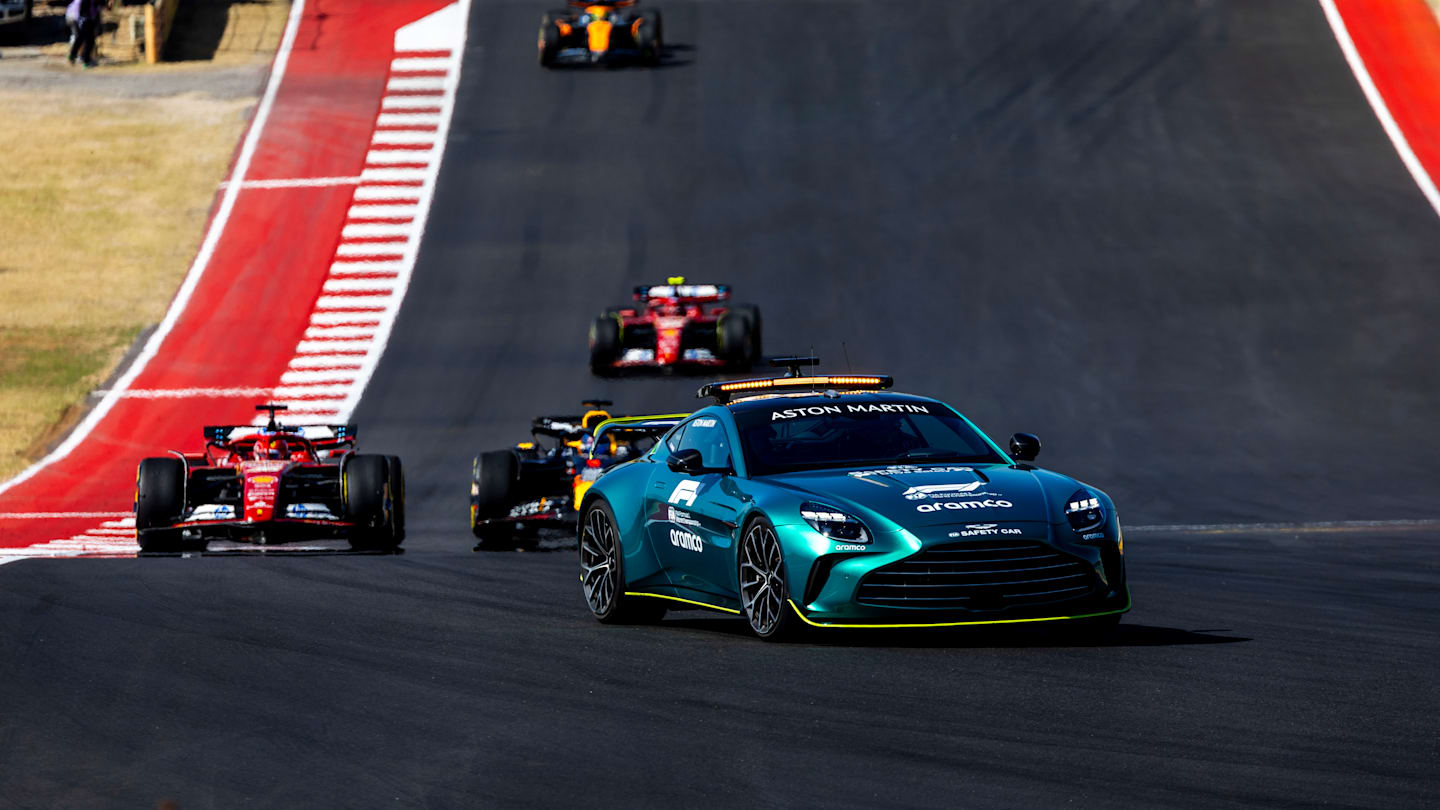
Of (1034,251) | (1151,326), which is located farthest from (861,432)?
(1034,251)

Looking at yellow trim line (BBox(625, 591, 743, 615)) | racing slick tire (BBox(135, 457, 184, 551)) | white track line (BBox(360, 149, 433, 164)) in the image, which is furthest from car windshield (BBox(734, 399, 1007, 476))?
white track line (BBox(360, 149, 433, 164))

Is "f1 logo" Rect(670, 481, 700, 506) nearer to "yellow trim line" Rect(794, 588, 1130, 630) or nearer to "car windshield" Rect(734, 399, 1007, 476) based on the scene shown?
"car windshield" Rect(734, 399, 1007, 476)

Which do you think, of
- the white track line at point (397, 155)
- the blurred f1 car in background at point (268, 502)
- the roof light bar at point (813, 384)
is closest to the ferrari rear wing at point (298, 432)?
the blurred f1 car in background at point (268, 502)

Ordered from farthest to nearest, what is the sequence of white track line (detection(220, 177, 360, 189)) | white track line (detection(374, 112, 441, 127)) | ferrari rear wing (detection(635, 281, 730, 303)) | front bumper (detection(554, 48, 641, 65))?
front bumper (detection(554, 48, 641, 65)) < white track line (detection(374, 112, 441, 127)) < white track line (detection(220, 177, 360, 189)) < ferrari rear wing (detection(635, 281, 730, 303))

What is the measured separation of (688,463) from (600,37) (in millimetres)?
31239

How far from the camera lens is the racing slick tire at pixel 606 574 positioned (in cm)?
1152

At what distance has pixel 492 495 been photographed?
18781 millimetres

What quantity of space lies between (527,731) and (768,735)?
90 centimetres

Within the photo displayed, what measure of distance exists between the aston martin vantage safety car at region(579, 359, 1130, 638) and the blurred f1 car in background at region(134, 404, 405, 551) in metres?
6.64

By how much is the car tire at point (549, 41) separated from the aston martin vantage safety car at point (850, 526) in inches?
1188

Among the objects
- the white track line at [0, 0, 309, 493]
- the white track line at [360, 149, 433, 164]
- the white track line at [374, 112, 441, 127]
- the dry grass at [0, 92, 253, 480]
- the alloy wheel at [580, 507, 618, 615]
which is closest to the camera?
the alloy wheel at [580, 507, 618, 615]

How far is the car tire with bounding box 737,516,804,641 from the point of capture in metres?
9.93

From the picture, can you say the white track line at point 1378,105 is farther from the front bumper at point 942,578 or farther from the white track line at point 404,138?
the front bumper at point 942,578

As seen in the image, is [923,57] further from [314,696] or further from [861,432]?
[314,696]
